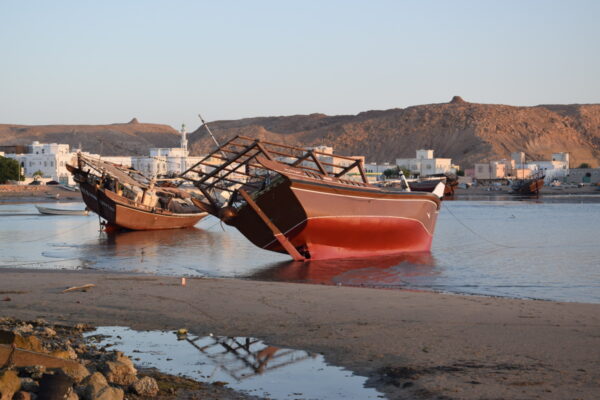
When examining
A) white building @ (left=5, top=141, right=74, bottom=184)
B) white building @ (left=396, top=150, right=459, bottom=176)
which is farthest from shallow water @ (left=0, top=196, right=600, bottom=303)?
white building @ (left=396, top=150, right=459, bottom=176)

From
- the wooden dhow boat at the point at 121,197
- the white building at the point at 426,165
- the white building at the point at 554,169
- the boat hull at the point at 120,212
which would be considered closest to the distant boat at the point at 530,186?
the white building at the point at 554,169

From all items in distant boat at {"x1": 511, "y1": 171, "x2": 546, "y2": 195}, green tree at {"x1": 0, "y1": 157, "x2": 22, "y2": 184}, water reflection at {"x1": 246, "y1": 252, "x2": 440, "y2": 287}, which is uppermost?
green tree at {"x1": 0, "y1": 157, "x2": 22, "y2": 184}

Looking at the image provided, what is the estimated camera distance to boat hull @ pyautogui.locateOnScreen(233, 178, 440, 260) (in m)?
21.9

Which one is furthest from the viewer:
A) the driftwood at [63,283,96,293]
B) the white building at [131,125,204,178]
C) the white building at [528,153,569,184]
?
the white building at [528,153,569,184]

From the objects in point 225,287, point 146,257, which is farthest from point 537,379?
point 146,257

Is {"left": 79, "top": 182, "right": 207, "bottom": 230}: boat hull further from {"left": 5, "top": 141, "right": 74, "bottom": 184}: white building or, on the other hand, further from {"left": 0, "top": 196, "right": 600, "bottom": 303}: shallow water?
{"left": 5, "top": 141, "right": 74, "bottom": 184}: white building

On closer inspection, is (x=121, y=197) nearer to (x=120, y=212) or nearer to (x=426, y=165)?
(x=120, y=212)

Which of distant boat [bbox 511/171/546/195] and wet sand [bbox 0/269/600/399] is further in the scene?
distant boat [bbox 511/171/546/195]

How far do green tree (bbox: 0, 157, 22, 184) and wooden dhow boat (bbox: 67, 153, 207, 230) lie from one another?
272ft

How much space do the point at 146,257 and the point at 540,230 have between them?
2353 centimetres

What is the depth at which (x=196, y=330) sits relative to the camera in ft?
34.7

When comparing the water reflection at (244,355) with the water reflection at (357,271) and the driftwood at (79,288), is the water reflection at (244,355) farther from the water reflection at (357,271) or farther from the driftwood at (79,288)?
the water reflection at (357,271)

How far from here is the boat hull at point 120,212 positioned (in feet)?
121

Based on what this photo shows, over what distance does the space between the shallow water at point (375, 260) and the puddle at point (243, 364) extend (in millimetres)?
8688
